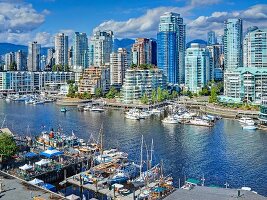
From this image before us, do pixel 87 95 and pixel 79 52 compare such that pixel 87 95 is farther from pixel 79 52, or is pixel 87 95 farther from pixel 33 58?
pixel 33 58

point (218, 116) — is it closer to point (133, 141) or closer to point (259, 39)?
point (133, 141)

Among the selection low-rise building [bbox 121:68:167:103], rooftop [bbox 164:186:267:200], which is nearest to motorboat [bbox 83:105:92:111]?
low-rise building [bbox 121:68:167:103]

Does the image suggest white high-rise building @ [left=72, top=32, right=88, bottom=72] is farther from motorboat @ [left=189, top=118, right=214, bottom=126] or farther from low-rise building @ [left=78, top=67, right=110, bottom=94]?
motorboat @ [left=189, top=118, right=214, bottom=126]

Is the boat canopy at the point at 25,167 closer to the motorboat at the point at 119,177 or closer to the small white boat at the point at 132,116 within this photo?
the motorboat at the point at 119,177

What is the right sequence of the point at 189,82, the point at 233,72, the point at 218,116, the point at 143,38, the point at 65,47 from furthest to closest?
1. the point at 65,47
2. the point at 143,38
3. the point at 189,82
4. the point at 233,72
5. the point at 218,116

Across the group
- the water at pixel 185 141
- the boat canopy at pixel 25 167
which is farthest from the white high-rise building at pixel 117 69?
the boat canopy at pixel 25 167

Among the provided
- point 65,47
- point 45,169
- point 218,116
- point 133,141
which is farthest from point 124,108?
Result: point 65,47
